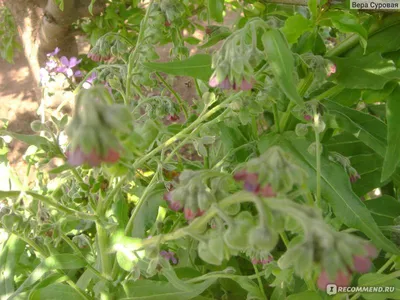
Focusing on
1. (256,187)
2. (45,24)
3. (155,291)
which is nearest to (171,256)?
(155,291)

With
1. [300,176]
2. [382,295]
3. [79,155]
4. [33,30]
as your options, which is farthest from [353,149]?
[33,30]

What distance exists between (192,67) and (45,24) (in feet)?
3.17

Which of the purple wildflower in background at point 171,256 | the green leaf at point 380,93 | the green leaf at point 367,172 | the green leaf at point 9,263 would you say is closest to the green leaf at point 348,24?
the green leaf at point 380,93

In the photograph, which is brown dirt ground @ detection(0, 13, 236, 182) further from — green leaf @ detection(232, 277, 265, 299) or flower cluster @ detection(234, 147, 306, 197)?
flower cluster @ detection(234, 147, 306, 197)

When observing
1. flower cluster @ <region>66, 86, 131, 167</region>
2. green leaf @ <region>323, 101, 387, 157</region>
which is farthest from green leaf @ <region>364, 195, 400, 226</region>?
flower cluster @ <region>66, 86, 131, 167</region>

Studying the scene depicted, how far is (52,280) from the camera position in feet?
2.63

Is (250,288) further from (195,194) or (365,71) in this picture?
(365,71)

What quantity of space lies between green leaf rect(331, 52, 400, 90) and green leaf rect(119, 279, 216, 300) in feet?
1.55

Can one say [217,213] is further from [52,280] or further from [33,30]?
[33,30]

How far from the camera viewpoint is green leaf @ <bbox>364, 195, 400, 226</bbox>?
40.1 inches

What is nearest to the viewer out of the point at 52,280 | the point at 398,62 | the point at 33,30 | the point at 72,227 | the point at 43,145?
the point at 43,145

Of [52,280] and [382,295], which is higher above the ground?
[52,280]

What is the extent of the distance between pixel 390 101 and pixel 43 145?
638 mm

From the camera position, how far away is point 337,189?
84 centimetres
